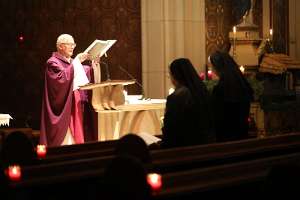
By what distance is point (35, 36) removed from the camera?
12320mm

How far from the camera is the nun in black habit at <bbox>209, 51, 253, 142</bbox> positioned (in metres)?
6.91

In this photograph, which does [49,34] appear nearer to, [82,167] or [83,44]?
[83,44]

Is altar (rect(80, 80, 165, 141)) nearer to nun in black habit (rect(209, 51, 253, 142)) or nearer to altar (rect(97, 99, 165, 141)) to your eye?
altar (rect(97, 99, 165, 141))

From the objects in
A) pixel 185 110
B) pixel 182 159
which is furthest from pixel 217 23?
pixel 182 159

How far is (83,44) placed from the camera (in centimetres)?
1253

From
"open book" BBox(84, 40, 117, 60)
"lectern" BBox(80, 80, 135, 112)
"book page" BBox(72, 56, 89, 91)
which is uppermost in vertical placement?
"open book" BBox(84, 40, 117, 60)

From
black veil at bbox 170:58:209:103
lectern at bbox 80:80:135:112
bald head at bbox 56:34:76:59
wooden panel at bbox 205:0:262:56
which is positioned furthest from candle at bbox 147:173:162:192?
wooden panel at bbox 205:0:262:56

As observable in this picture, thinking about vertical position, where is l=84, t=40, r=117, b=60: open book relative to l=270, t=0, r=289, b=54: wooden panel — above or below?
below

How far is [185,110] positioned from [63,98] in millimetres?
3652

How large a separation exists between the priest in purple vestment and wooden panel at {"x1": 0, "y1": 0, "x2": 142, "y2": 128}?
270 cm

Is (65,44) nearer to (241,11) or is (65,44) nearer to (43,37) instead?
(43,37)

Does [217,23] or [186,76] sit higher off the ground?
[217,23]

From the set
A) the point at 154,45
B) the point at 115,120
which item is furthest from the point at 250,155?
the point at 154,45

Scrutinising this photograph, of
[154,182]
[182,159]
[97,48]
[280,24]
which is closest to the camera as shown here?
[154,182]
